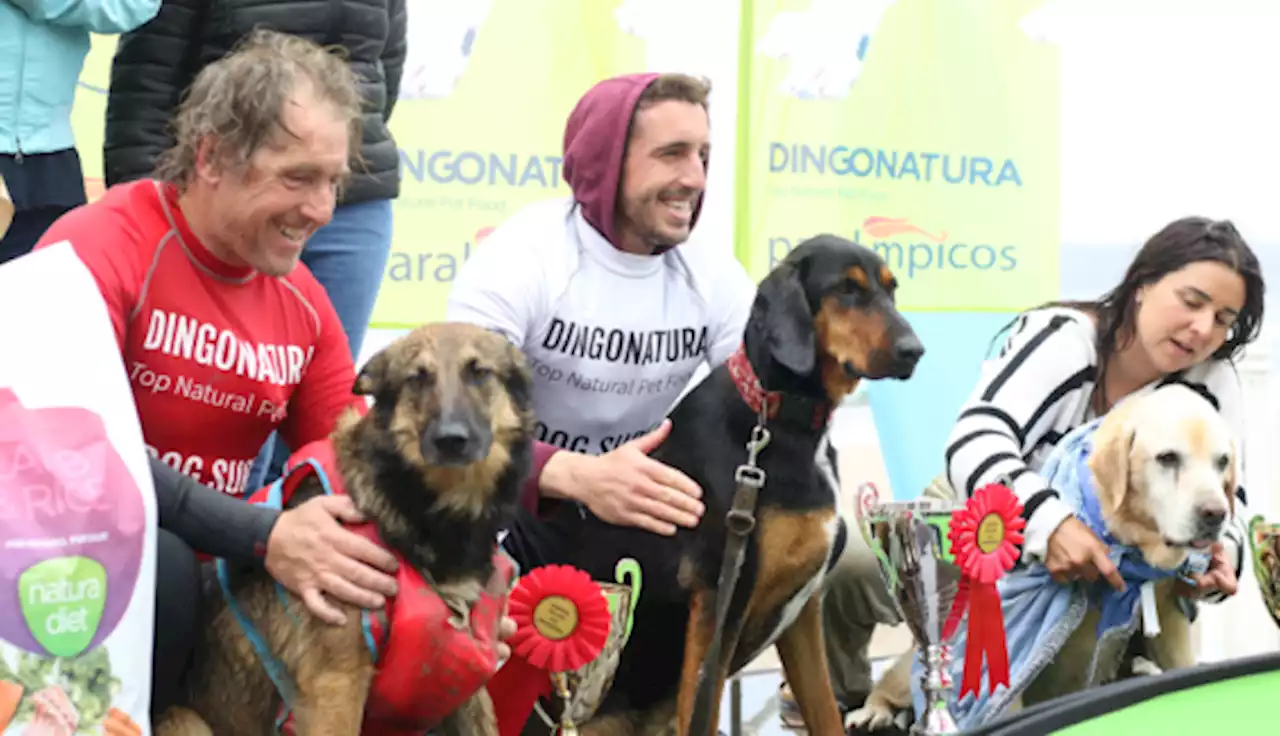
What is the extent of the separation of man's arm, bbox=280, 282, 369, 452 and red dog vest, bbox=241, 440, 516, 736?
0.82 feet

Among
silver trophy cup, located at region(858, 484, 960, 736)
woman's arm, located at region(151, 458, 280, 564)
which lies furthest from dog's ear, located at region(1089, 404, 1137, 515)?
woman's arm, located at region(151, 458, 280, 564)

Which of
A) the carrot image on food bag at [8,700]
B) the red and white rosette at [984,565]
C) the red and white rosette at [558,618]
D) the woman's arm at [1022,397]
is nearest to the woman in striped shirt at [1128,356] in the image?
the woman's arm at [1022,397]

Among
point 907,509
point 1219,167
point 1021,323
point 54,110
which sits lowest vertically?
point 907,509

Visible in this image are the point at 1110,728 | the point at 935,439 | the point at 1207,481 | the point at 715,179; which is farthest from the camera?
the point at 935,439

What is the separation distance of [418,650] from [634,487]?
0.48m

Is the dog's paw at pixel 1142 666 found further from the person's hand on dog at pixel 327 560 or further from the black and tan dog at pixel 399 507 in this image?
the person's hand on dog at pixel 327 560

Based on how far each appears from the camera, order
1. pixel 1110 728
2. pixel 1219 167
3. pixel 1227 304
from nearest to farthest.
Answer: pixel 1110 728, pixel 1227 304, pixel 1219 167

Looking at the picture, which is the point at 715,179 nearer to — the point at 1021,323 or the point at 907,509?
the point at 1021,323

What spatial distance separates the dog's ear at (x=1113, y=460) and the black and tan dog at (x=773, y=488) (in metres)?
0.60

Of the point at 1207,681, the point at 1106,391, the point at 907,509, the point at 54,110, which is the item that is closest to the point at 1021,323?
the point at 1106,391

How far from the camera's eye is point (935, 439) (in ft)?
12.6

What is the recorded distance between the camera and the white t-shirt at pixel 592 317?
209 cm

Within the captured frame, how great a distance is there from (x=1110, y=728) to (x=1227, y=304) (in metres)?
→ 2.12

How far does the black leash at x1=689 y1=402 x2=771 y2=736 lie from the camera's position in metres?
1.82
